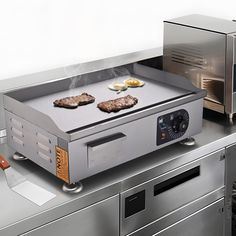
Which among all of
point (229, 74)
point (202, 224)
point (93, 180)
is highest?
point (229, 74)

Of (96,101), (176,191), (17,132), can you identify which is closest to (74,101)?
(96,101)

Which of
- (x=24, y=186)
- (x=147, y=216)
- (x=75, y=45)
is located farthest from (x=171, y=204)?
(x=75, y=45)

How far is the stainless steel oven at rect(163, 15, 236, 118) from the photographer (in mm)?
1824

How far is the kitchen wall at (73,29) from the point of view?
179 cm

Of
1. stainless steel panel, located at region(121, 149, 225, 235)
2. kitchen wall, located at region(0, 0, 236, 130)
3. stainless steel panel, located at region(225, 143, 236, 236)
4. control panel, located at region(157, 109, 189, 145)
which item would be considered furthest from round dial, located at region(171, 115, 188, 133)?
kitchen wall, located at region(0, 0, 236, 130)

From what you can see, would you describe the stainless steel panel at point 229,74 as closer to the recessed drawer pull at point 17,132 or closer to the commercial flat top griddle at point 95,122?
the commercial flat top griddle at point 95,122

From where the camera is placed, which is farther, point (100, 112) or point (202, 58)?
point (202, 58)

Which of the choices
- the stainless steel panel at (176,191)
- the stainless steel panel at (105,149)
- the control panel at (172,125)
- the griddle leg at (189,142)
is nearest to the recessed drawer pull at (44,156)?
the stainless steel panel at (105,149)

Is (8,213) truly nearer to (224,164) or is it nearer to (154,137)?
(154,137)

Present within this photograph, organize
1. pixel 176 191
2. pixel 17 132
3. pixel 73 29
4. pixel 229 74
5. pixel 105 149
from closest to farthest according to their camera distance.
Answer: pixel 105 149, pixel 17 132, pixel 176 191, pixel 229 74, pixel 73 29

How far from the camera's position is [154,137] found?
1.63 metres

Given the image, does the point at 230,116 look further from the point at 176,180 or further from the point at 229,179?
the point at 176,180

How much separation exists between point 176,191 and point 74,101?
1.28 ft

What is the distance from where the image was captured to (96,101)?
1.66m
